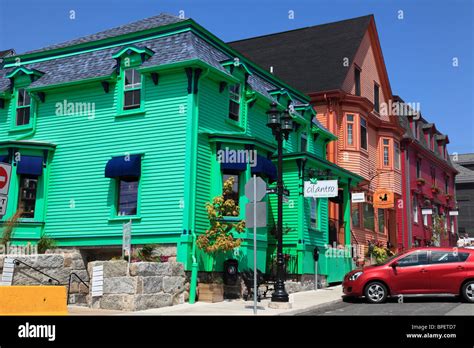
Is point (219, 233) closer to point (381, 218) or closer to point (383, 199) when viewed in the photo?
point (383, 199)

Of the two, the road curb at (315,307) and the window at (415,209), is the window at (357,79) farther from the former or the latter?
the road curb at (315,307)

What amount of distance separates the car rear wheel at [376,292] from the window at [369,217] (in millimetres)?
15136

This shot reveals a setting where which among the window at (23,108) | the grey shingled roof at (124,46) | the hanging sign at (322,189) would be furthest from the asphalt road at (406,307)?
the window at (23,108)

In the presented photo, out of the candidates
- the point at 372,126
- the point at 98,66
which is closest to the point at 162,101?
the point at 98,66

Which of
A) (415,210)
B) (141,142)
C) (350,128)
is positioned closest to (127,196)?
(141,142)

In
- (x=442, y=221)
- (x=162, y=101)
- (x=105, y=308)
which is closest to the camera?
(x=105, y=308)

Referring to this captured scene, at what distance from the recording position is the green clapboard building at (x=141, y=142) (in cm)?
1753

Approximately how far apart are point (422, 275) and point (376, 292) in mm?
1334

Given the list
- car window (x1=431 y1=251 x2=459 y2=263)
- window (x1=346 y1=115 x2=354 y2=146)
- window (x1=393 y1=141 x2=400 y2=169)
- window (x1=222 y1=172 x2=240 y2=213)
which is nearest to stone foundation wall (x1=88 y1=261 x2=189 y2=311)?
window (x1=222 y1=172 x2=240 y2=213)

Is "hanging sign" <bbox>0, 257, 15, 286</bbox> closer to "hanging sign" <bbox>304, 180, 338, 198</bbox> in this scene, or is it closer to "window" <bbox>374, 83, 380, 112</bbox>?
"hanging sign" <bbox>304, 180, 338, 198</bbox>

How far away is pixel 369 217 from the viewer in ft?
103

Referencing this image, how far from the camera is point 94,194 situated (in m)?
18.9
